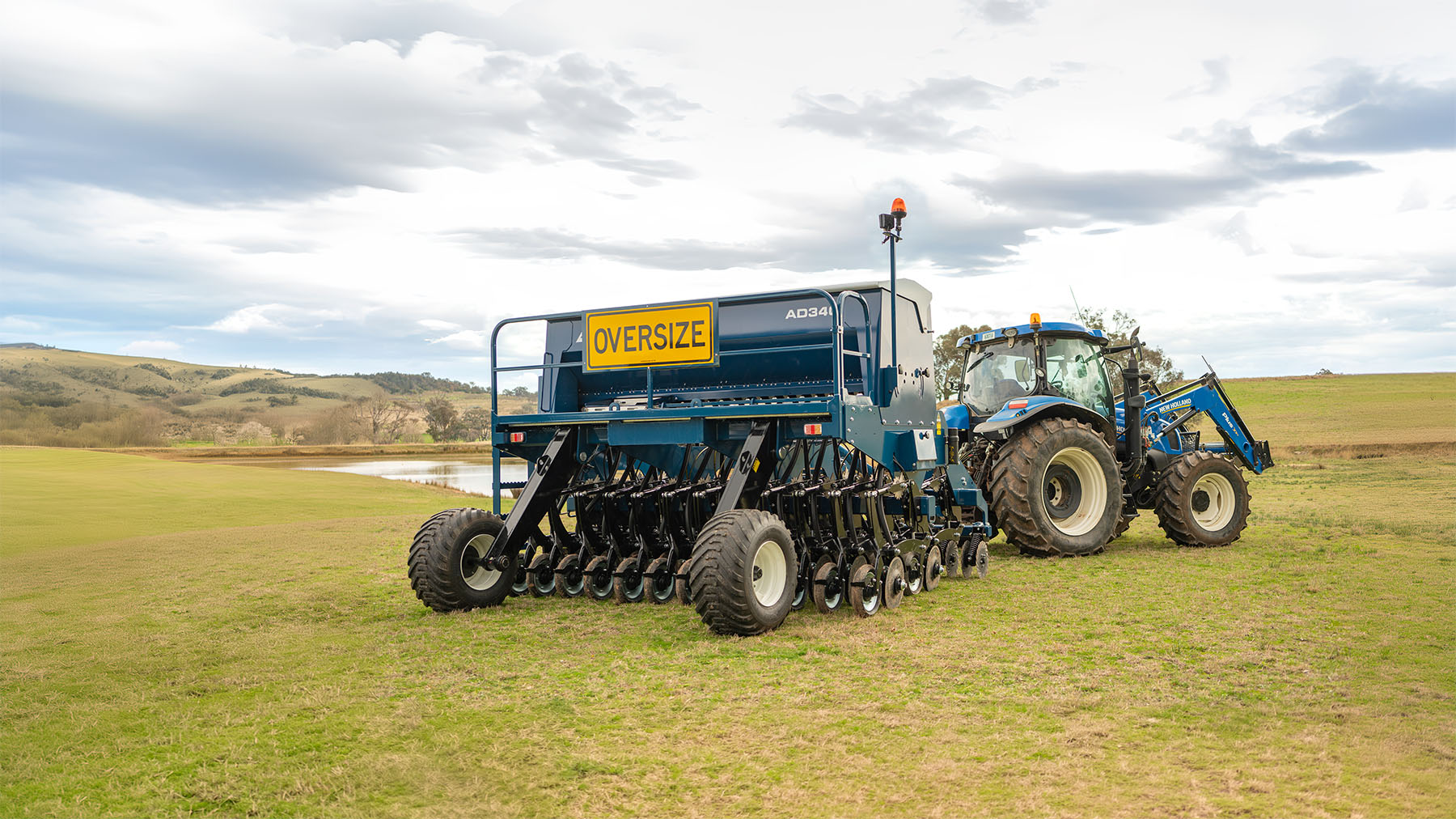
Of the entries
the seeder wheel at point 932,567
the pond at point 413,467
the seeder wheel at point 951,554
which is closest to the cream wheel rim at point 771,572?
the seeder wheel at point 932,567

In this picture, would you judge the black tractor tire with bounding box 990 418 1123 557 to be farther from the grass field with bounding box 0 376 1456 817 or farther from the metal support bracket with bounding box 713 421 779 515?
the metal support bracket with bounding box 713 421 779 515

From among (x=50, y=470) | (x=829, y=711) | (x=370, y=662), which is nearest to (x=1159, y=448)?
(x=829, y=711)

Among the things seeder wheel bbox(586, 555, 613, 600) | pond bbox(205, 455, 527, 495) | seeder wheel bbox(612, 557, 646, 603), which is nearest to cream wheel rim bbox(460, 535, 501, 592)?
seeder wheel bbox(586, 555, 613, 600)

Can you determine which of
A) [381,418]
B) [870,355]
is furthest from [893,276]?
[381,418]

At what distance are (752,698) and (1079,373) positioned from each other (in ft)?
26.4

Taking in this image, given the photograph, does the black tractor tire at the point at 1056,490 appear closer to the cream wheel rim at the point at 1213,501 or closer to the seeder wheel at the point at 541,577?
the cream wheel rim at the point at 1213,501

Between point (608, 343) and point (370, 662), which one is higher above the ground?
point (608, 343)

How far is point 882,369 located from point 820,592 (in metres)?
2.16

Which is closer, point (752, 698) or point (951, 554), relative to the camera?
point (752, 698)

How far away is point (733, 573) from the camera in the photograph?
6258mm

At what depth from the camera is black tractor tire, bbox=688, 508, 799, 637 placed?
6270 mm

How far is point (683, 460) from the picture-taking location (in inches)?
334

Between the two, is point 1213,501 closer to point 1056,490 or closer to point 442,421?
point 1056,490

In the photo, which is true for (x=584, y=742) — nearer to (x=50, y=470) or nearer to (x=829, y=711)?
(x=829, y=711)
